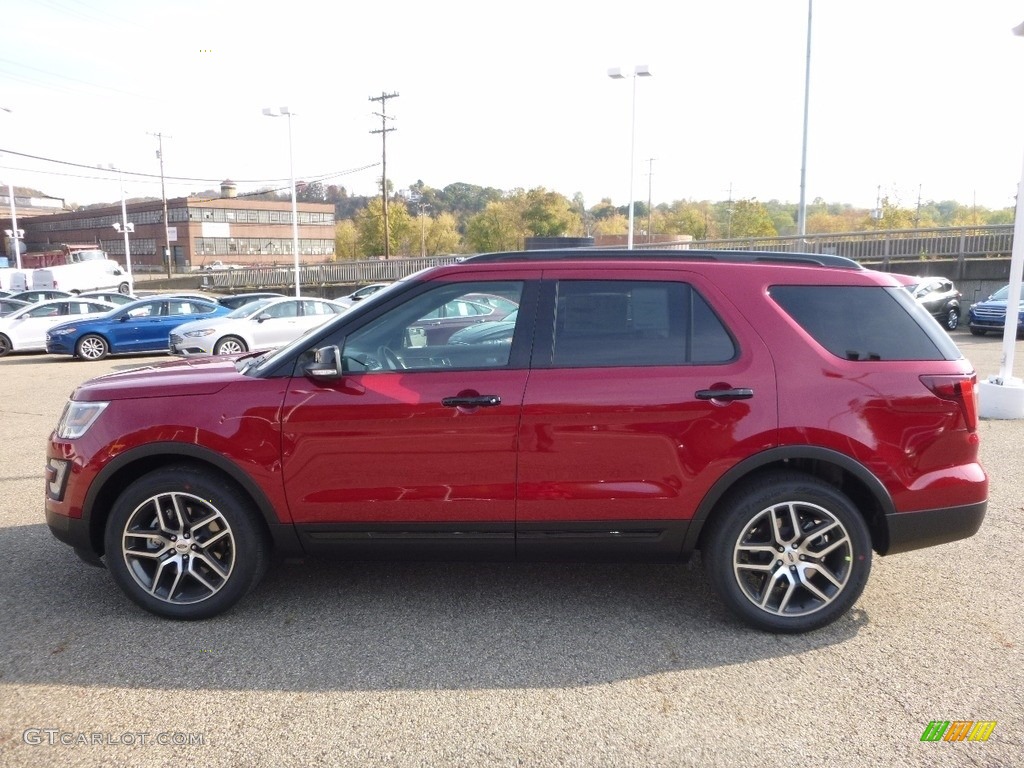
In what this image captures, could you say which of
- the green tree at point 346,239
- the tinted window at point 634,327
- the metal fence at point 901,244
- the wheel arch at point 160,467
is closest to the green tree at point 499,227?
the metal fence at point 901,244

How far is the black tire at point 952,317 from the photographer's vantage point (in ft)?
73.5

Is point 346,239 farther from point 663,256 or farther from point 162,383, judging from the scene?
point 663,256

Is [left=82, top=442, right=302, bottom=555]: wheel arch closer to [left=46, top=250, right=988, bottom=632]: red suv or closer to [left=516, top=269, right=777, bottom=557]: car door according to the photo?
[left=46, top=250, right=988, bottom=632]: red suv

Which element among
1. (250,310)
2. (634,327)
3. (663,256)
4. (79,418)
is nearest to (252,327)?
(250,310)

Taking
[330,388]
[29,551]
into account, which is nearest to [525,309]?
[330,388]

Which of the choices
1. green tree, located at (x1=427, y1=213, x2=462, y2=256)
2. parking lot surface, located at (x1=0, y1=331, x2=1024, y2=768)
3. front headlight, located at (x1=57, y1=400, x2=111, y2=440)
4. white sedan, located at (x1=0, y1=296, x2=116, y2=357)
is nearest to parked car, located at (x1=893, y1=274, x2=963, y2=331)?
parking lot surface, located at (x1=0, y1=331, x2=1024, y2=768)

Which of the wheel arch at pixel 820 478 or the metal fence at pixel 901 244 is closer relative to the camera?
the wheel arch at pixel 820 478

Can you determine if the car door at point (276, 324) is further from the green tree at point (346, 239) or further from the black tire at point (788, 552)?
the green tree at point (346, 239)

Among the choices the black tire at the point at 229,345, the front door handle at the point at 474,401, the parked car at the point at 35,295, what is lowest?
the black tire at the point at 229,345

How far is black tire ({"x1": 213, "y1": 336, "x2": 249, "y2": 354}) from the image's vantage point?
16.7m

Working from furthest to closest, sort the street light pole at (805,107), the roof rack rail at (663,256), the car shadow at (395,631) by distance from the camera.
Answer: the street light pole at (805,107) < the roof rack rail at (663,256) < the car shadow at (395,631)

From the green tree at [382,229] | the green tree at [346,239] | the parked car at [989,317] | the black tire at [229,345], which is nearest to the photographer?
the black tire at [229,345]

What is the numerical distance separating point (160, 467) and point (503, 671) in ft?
6.60

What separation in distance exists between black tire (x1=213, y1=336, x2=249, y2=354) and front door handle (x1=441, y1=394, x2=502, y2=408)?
45.8ft
